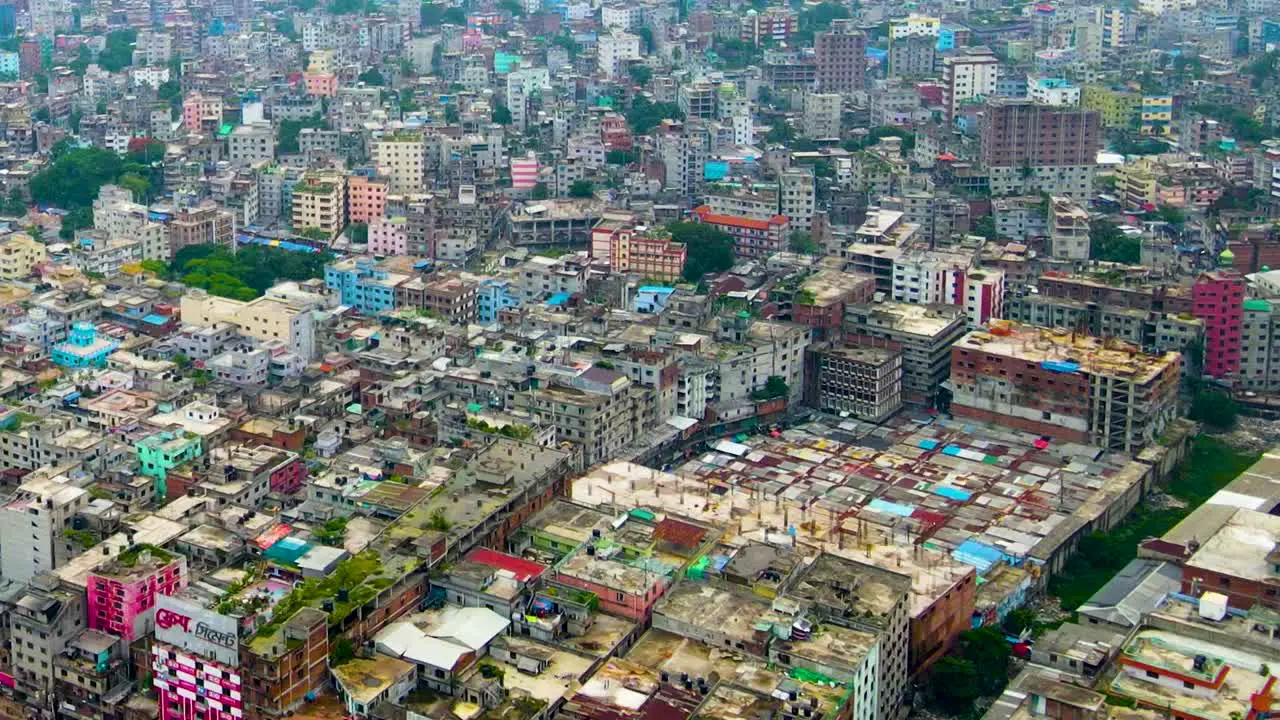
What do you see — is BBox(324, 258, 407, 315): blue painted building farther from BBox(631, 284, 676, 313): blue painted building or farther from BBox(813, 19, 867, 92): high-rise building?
BBox(813, 19, 867, 92): high-rise building

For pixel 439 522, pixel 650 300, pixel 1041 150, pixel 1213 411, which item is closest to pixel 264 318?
pixel 650 300

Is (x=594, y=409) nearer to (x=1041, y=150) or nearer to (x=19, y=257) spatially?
(x=19, y=257)

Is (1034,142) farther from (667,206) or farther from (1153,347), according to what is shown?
(1153,347)

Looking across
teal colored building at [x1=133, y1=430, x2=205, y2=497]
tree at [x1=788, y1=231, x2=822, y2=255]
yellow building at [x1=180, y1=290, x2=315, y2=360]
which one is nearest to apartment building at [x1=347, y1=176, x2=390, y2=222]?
tree at [x1=788, y1=231, x2=822, y2=255]

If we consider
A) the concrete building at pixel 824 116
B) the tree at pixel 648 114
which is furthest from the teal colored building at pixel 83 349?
the concrete building at pixel 824 116

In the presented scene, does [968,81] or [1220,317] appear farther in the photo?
[968,81]

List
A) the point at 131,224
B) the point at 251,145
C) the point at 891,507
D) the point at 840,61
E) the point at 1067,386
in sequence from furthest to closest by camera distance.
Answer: the point at 840,61 < the point at 251,145 < the point at 131,224 < the point at 1067,386 < the point at 891,507

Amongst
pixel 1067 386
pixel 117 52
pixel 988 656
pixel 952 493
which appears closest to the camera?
pixel 988 656
